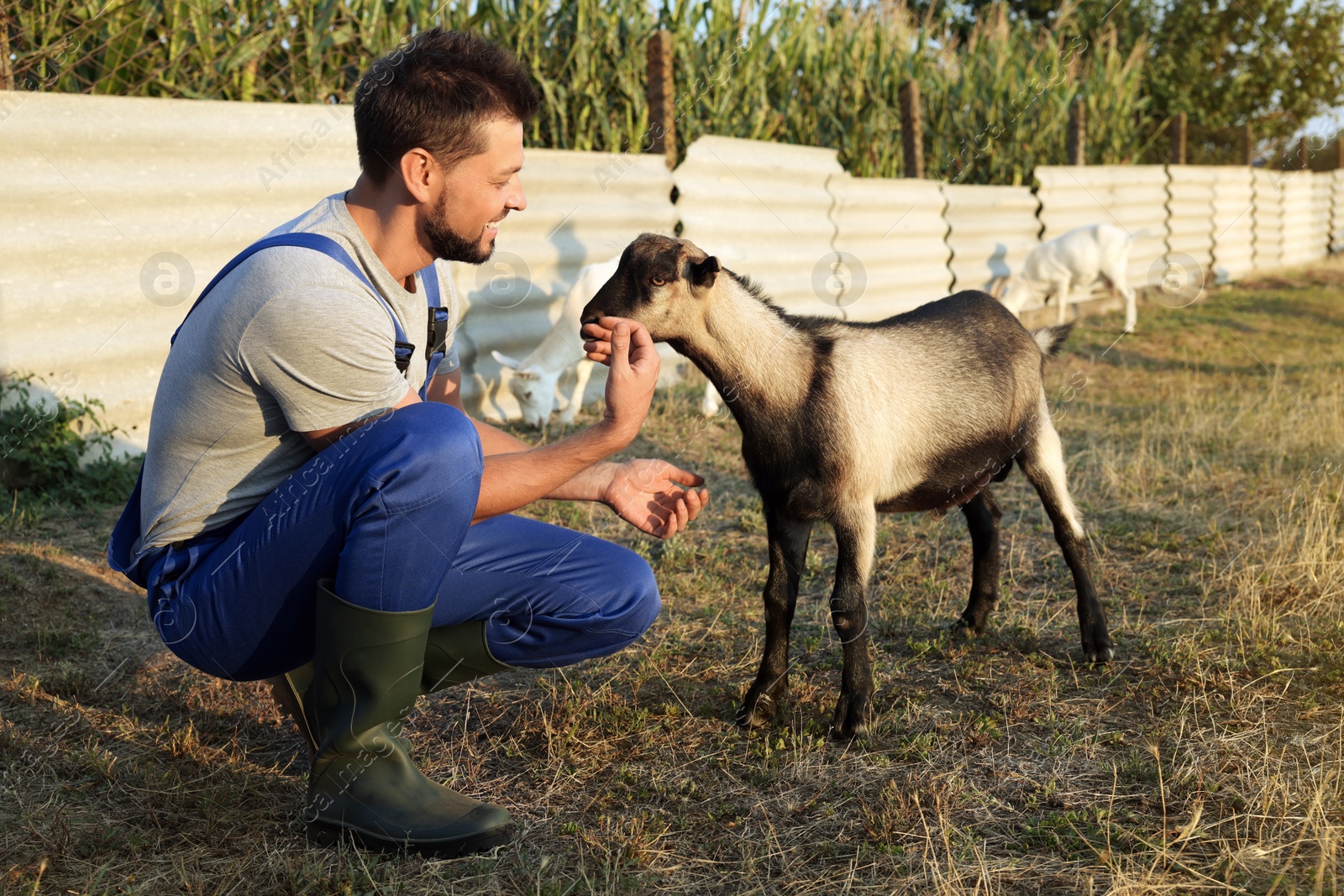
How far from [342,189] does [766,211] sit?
384cm

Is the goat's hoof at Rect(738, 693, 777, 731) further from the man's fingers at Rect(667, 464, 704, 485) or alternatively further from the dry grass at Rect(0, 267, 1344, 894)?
the man's fingers at Rect(667, 464, 704, 485)

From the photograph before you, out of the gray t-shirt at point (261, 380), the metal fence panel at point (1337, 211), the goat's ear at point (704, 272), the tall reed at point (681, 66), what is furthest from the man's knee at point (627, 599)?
the metal fence panel at point (1337, 211)

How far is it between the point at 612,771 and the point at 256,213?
12.9ft

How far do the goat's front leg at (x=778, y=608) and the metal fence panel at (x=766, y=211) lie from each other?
15.1ft

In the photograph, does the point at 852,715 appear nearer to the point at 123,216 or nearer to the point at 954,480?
the point at 954,480

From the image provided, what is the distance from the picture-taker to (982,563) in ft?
12.8

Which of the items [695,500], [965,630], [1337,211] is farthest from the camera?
[1337,211]

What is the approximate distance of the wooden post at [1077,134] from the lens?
13.2m


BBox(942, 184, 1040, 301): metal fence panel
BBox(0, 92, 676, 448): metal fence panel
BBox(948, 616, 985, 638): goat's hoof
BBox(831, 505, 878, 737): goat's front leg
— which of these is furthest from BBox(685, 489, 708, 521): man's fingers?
BBox(942, 184, 1040, 301): metal fence panel

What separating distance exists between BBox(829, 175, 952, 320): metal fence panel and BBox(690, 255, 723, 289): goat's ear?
646cm

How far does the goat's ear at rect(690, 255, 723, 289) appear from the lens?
3.12 meters

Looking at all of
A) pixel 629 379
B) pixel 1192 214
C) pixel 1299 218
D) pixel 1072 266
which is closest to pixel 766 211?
pixel 1072 266

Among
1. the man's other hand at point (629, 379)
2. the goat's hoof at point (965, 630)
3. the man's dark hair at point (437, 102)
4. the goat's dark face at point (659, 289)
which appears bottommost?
the goat's hoof at point (965, 630)

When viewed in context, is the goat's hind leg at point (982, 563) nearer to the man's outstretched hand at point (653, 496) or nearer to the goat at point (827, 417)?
the goat at point (827, 417)
